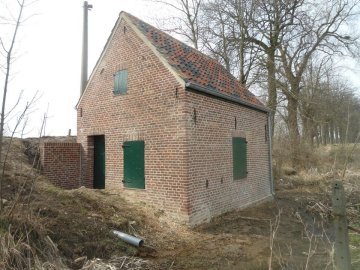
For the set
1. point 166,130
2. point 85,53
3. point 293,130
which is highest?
point 85,53

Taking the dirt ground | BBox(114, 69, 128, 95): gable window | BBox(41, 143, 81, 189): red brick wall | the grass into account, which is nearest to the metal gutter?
BBox(114, 69, 128, 95): gable window

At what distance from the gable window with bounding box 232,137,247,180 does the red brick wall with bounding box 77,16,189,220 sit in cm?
307

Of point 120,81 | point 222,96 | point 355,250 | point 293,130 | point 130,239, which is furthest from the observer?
point 293,130

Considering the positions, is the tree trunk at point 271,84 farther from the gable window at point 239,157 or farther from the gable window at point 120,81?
the gable window at point 120,81

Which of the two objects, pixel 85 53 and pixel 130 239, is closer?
pixel 130 239

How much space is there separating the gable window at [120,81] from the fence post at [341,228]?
887cm

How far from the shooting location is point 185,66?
34.2ft

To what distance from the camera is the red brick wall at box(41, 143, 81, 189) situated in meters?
11.9

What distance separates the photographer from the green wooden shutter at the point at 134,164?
1009 cm

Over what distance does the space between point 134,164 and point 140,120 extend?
1.41m

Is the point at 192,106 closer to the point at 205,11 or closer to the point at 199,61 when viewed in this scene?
the point at 199,61

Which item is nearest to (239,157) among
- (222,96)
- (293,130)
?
(222,96)

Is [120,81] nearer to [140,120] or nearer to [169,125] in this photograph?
[140,120]

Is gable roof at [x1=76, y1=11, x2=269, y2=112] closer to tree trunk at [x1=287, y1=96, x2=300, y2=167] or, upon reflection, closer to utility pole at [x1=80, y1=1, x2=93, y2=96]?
utility pole at [x1=80, y1=1, x2=93, y2=96]
